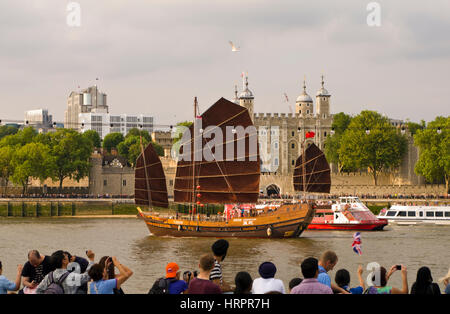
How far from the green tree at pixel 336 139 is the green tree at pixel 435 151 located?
12.0 metres

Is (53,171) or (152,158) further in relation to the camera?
(53,171)

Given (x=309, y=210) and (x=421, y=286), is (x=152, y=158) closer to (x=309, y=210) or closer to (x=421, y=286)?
(x=309, y=210)

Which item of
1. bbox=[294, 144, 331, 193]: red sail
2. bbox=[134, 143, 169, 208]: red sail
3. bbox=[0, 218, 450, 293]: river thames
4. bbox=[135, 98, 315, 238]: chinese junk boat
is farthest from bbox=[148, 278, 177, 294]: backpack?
bbox=[294, 144, 331, 193]: red sail

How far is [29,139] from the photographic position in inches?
3578

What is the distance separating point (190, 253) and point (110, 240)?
8.57 meters

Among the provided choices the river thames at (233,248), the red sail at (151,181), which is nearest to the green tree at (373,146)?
the river thames at (233,248)

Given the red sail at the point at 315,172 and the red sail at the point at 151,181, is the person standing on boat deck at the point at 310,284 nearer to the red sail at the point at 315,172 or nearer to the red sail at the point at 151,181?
the red sail at the point at 151,181

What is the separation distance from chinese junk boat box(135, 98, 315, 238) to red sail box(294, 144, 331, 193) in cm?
1606

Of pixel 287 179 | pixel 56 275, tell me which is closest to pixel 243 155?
pixel 56 275

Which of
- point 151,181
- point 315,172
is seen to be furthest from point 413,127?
point 151,181

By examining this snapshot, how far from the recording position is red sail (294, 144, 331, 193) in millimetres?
61500

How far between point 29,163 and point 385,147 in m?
39.0

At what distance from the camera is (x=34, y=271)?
12.4 metres
